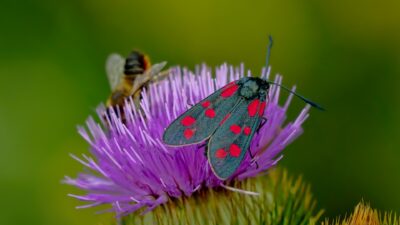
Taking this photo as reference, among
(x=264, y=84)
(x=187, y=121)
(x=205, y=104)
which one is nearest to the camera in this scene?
(x=187, y=121)

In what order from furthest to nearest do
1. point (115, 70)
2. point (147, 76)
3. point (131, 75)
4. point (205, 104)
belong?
point (115, 70) → point (131, 75) → point (147, 76) → point (205, 104)

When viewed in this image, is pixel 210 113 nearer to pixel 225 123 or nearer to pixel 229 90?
pixel 225 123

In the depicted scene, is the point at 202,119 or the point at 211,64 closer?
the point at 202,119

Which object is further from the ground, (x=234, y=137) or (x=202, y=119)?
(x=202, y=119)

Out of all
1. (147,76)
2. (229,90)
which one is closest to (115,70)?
(147,76)

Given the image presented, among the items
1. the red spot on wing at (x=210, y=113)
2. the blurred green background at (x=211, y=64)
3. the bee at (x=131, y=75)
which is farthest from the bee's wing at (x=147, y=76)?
the blurred green background at (x=211, y=64)

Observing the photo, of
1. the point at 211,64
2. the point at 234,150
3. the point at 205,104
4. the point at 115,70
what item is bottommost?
the point at 234,150

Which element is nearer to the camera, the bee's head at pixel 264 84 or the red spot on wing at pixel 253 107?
the red spot on wing at pixel 253 107

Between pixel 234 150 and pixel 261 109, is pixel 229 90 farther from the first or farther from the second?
pixel 234 150

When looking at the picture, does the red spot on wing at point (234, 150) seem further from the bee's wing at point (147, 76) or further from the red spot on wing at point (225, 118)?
the bee's wing at point (147, 76)
